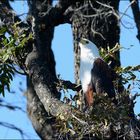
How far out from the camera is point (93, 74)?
15.1ft

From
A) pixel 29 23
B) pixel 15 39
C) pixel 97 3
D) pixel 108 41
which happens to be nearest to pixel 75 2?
pixel 97 3

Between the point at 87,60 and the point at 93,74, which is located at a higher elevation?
the point at 87,60

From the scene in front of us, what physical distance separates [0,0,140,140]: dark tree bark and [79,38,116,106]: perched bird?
90 millimetres

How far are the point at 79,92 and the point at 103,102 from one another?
0.47 m

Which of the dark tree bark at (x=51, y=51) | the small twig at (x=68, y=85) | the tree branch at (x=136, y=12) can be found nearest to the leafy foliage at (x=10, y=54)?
the dark tree bark at (x=51, y=51)

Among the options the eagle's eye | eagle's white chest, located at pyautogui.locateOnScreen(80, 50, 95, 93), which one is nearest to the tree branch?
eagle's white chest, located at pyautogui.locateOnScreen(80, 50, 95, 93)

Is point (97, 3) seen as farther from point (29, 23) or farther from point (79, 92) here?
point (79, 92)

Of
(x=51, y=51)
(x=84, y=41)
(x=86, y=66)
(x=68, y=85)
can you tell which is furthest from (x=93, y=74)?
(x=51, y=51)

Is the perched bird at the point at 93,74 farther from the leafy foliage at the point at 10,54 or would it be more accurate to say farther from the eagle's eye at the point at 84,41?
the leafy foliage at the point at 10,54

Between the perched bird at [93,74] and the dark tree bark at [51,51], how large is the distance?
0.09 meters

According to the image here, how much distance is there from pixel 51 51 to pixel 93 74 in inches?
35.7

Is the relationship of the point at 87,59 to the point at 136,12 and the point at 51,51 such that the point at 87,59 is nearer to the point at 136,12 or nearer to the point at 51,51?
the point at 136,12

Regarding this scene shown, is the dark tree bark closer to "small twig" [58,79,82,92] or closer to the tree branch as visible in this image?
"small twig" [58,79,82,92]

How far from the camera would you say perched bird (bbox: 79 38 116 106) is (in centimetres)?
429
